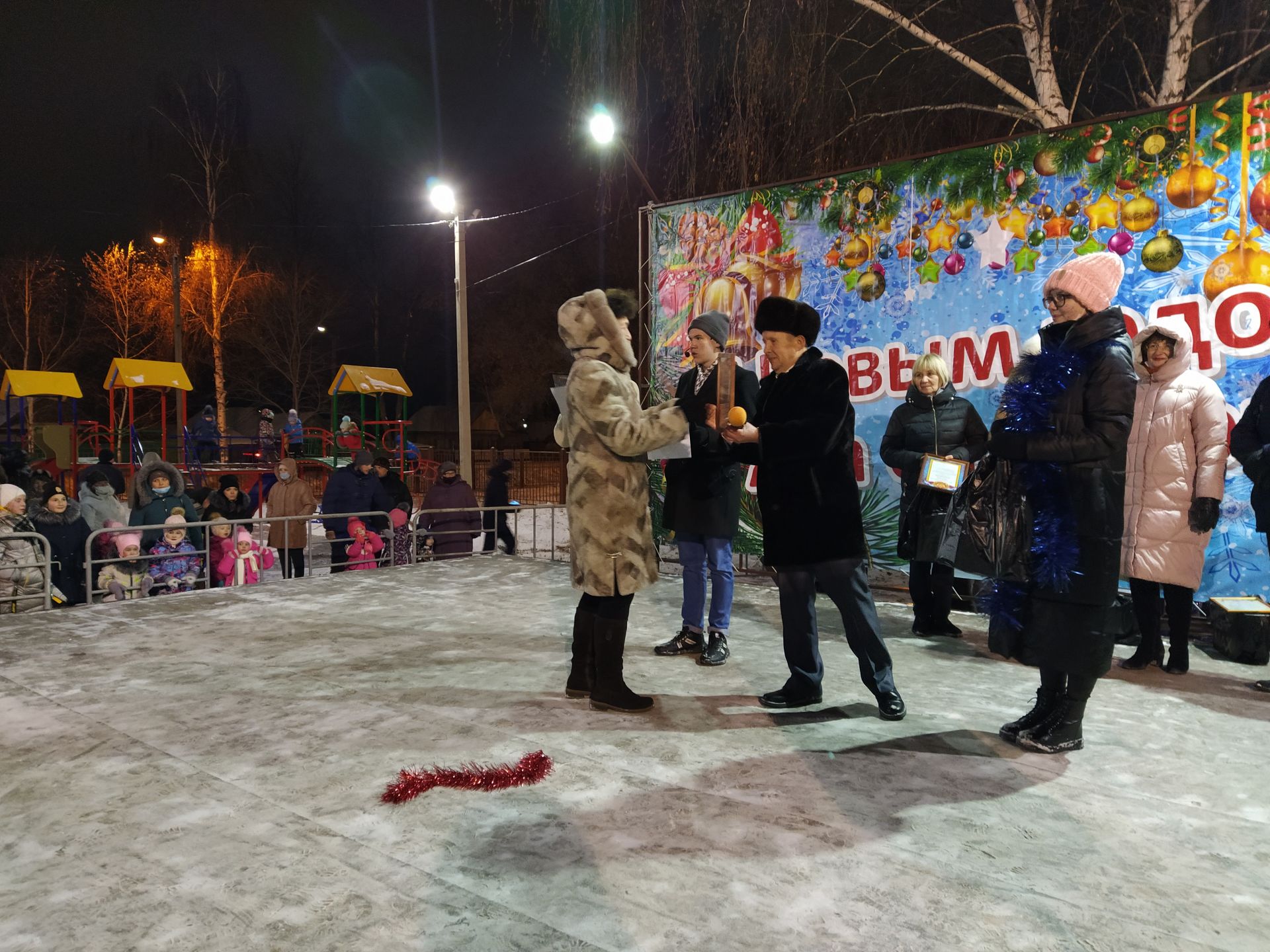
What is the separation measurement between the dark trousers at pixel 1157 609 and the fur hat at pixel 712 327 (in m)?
2.63

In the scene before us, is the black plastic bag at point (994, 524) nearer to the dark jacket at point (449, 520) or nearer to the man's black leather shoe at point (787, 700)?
the man's black leather shoe at point (787, 700)

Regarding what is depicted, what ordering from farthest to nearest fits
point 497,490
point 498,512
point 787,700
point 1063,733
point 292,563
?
point 497,490 < point 498,512 < point 292,563 < point 787,700 < point 1063,733

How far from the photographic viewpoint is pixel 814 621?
366 cm

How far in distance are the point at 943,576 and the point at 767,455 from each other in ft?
8.15

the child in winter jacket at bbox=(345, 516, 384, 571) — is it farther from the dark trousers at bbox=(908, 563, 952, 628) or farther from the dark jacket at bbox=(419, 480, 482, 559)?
the dark trousers at bbox=(908, 563, 952, 628)

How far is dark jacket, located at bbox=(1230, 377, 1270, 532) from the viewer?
14.0 feet

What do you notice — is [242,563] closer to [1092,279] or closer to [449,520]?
[449,520]

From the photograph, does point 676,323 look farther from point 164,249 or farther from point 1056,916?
point 164,249

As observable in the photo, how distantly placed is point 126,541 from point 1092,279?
23.7 ft

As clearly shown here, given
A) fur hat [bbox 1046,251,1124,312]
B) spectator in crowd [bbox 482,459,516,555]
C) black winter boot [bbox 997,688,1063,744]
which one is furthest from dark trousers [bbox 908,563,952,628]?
spectator in crowd [bbox 482,459,516,555]

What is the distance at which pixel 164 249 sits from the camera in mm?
30516

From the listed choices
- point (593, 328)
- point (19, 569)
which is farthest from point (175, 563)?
point (593, 328)

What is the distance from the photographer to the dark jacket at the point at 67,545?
662cm

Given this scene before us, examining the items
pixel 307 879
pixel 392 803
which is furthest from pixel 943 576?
pixel 307 879
